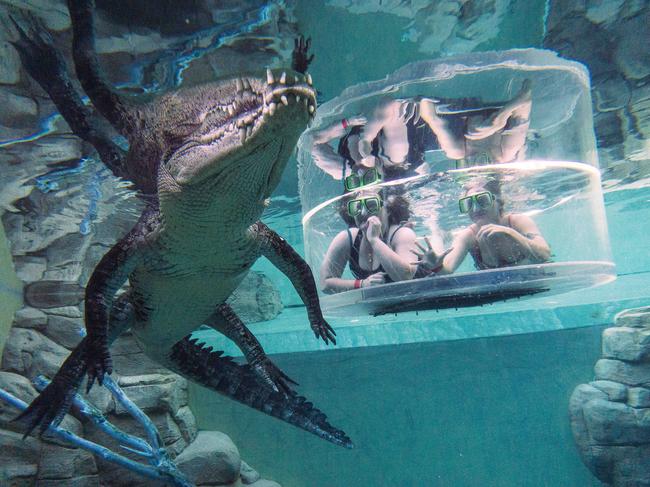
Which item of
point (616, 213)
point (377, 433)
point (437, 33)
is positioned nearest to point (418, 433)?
point (377, 433)

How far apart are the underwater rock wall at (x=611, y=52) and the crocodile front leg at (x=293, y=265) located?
17.6 ft

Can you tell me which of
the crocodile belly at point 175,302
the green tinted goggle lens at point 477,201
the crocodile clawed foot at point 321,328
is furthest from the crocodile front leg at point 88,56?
the green tinted goggle lens at point 477,201

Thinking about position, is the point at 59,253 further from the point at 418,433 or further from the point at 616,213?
the point at 616,213

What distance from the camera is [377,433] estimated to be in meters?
12.0

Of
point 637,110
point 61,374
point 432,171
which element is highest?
point 637,110

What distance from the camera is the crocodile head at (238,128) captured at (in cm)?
156

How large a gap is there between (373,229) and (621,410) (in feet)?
33.1

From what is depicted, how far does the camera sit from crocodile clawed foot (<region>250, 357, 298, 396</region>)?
13.7 ft

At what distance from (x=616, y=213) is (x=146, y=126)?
74.0ft

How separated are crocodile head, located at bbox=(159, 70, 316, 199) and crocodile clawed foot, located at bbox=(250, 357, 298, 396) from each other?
237cm

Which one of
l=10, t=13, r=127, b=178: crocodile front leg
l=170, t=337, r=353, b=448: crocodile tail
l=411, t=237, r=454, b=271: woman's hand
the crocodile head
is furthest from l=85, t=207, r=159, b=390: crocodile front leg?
l=10, t=13, r=127, b=178: crocodile front leg

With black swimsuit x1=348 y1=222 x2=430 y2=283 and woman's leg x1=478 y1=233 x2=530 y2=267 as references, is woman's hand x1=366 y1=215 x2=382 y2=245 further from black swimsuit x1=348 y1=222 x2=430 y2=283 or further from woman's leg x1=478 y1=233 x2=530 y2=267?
woman's leg x1=478 y1=233 x2=530 y2=267

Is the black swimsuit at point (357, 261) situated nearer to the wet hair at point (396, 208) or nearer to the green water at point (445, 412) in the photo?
the wet hair at point (396, 208)

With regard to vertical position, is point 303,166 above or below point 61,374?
above
